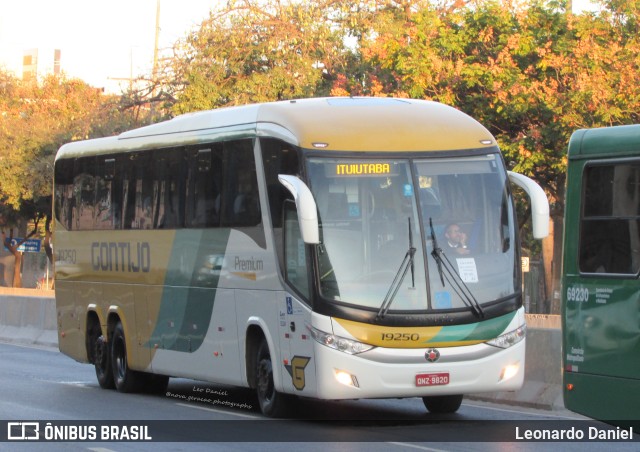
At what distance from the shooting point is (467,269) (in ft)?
44.6

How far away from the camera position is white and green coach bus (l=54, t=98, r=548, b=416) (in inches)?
523

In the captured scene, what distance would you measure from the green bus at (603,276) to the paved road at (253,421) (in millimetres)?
796

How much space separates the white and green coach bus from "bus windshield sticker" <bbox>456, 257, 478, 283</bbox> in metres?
0.02

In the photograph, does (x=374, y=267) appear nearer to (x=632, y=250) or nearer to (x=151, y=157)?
(x=632, y=250)

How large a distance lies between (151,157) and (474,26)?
642 inches

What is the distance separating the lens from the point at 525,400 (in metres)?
16.3

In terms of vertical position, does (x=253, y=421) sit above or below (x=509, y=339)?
below

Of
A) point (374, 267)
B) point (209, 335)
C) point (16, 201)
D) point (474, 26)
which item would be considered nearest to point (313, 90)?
point (474, 26)

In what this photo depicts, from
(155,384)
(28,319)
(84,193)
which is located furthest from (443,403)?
(28,319)

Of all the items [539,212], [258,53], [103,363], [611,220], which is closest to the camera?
[611,220]

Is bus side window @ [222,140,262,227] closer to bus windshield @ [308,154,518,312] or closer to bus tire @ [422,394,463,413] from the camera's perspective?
bus windshield @ [308,154,518,312]

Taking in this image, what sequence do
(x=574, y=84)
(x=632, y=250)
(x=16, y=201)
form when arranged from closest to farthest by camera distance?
(x=632, y=250) → (x=574, y=84) → (x=16, y=201)

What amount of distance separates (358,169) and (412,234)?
924mm

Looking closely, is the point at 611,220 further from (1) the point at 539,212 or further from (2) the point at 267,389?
(2) the point at 267,389
